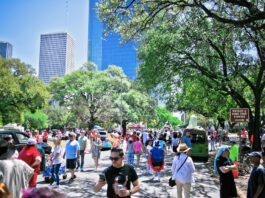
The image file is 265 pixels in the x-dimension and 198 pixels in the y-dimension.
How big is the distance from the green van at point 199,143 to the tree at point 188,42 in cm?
289

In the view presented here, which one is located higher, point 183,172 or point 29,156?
point 29,156

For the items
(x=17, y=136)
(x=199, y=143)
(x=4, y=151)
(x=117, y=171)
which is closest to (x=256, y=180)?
(x=117, y=171)

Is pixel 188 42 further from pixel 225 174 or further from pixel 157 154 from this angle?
pixel 225 174

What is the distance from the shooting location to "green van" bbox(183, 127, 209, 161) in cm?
1516

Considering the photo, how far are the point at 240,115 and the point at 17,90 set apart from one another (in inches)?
1042

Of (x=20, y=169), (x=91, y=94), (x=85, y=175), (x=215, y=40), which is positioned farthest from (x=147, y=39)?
(x=91, y=94)

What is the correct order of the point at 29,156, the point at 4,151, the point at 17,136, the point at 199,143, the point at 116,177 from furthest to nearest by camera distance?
1. the point at 199,143
2. the point at 17,136
3. the point at 29,156
4. the point at 4,151
5. the point at 116,177

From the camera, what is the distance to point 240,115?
1134cm

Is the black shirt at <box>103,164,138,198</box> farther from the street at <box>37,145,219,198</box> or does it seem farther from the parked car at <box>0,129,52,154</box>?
the parked car at <box>0,129,52,154</box>

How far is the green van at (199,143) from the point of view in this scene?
49.8ft

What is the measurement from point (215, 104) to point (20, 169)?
19.0m

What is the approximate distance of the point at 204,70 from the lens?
15.0 metres

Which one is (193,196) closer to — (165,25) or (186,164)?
(186,164)

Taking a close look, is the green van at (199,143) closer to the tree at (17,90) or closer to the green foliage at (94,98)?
the green foliage at (94,98)
